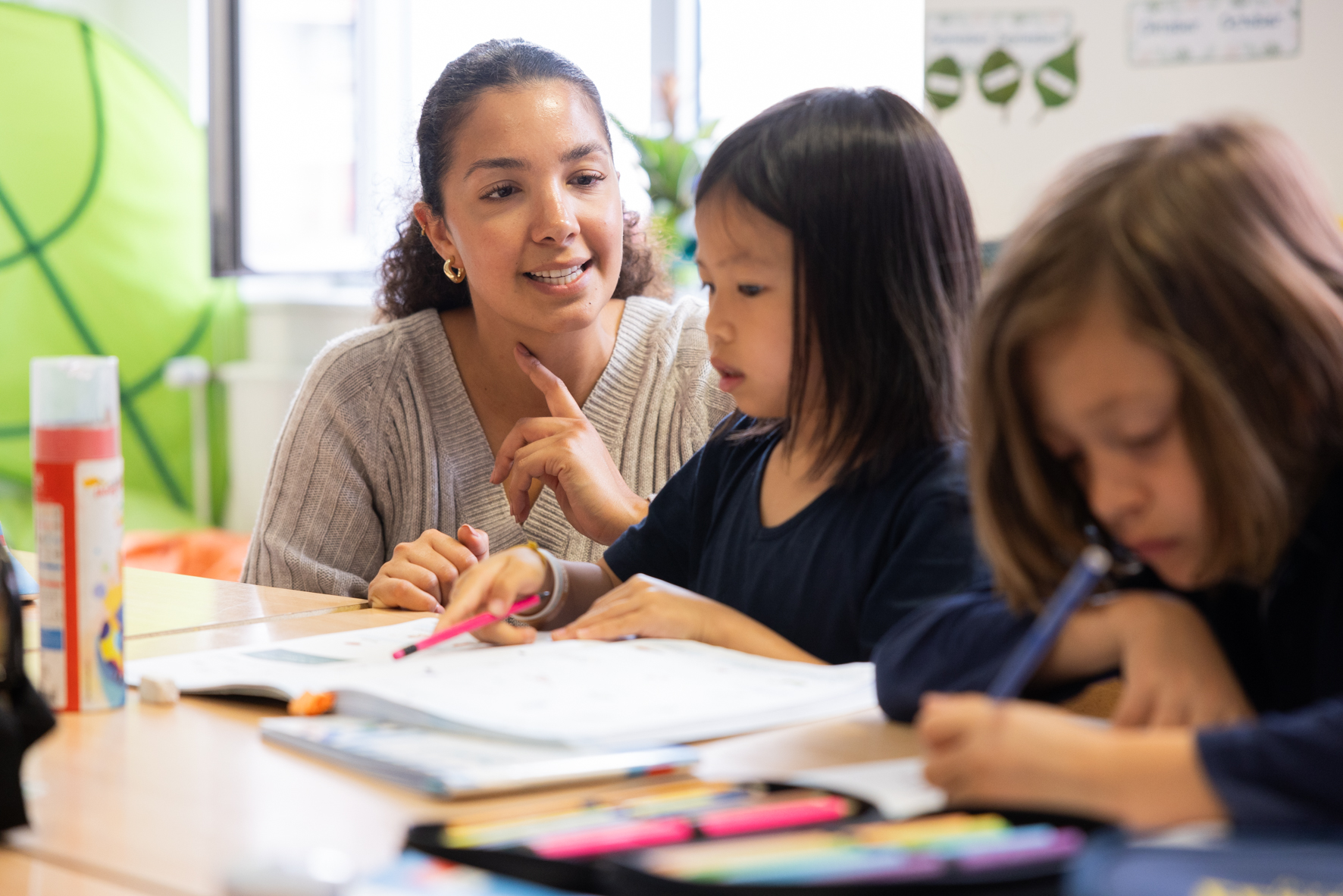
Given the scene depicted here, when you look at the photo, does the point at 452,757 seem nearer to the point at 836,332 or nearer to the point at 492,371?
the point at 836,332

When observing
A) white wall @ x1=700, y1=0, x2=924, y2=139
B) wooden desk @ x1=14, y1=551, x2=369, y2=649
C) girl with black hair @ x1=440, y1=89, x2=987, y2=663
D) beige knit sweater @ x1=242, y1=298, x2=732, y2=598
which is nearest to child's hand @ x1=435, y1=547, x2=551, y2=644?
girl with black hair @ x1=440, y1=89, x2=987, y2=663

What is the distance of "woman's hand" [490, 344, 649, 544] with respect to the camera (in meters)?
1.46

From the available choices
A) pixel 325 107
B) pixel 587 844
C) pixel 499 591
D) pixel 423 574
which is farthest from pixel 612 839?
pixel 325 107

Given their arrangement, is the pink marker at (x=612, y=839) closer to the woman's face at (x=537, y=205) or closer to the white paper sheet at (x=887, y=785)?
the white paper sheet at (x=887, y=785)

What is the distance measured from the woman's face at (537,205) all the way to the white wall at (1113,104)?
2.07 feet

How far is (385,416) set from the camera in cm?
174

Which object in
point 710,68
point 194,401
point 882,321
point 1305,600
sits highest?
point 710,68

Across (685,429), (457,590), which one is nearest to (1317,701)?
(457,590)

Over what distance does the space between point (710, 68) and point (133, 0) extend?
1.61 metres

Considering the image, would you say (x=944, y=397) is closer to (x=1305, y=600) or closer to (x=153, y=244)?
(x=1305, y=600)

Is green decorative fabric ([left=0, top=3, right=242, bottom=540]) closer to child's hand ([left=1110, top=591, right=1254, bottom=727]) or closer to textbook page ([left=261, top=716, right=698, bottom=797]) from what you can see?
textbook page ([left=261, top=716, right=698, bottom=797])

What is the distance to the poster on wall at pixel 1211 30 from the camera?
1.84 m

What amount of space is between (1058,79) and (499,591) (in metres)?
1.36

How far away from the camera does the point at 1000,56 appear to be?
81.3 inches
